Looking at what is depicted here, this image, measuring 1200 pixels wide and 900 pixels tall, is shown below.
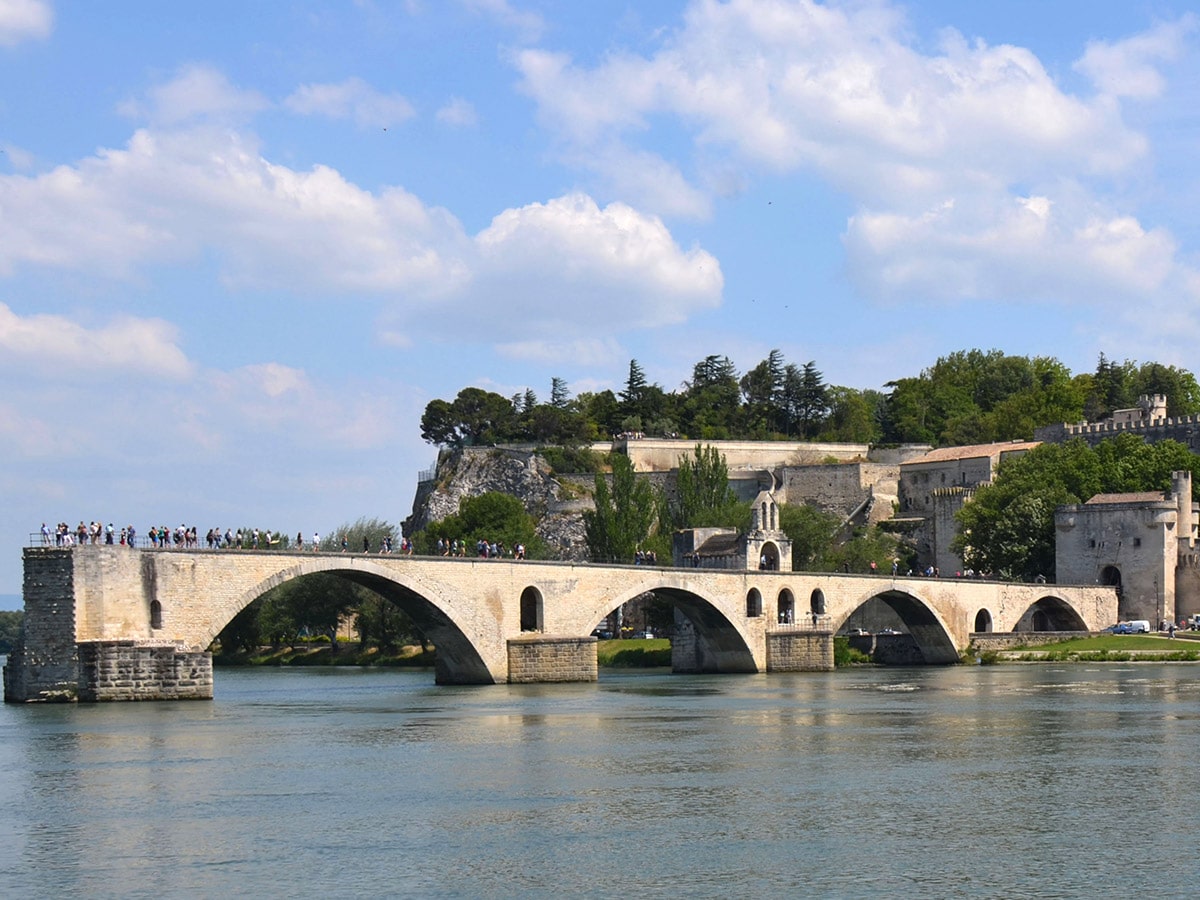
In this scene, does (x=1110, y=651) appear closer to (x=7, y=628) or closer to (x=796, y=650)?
(x=796, y=650)

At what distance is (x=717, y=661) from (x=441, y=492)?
137ft

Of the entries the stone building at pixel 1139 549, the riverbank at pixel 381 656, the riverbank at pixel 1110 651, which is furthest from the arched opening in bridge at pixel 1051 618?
the riverbank at pixel 381 656

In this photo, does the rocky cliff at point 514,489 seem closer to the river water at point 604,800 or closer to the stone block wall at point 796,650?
the stone block wall at point 796,650

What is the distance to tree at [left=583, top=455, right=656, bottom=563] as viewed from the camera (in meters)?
79.8

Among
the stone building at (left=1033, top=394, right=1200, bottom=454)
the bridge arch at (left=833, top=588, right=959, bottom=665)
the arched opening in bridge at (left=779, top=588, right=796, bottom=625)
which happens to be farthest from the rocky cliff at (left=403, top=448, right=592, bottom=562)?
the arched opening in bridge at (left=779, top=588, right=796, bottom=625)

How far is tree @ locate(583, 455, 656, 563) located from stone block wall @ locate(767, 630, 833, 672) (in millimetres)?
18621

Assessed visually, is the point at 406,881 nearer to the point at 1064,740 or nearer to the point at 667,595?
the point at 1064,740

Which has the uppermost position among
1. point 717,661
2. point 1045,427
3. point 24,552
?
point 1045,427

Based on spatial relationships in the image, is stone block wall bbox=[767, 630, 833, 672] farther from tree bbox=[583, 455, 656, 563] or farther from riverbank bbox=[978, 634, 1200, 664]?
tree bbox=[583, 455, 656, 563]

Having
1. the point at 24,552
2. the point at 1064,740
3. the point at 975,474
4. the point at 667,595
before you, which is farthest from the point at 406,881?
the point at 975,474

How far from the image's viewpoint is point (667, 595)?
58.3 m

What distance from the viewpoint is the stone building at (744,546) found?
66.0 metres

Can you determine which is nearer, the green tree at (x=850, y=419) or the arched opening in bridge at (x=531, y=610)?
Result: the arched opening in bridge at (x=531, y=610)

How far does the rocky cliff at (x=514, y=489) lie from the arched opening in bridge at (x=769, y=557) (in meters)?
29.3
